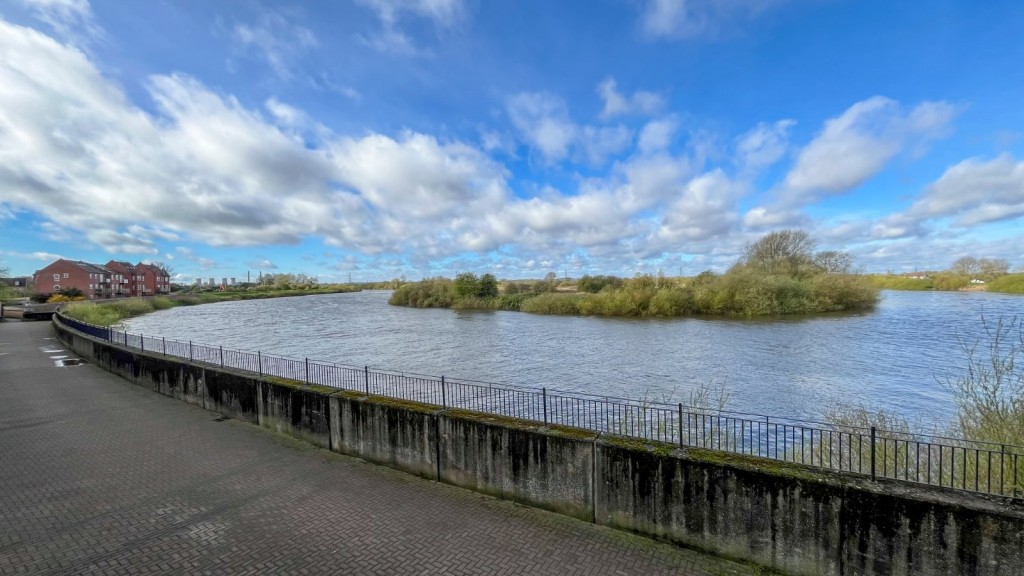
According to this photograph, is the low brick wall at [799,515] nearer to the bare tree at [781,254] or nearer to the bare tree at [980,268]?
the bare tree at [781,254]

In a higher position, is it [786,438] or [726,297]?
[726,297]

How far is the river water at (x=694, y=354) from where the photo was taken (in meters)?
15.1

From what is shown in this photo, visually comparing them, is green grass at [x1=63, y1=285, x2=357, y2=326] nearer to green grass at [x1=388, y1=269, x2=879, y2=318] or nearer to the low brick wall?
the low brick wall

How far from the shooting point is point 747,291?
4138 centimetres

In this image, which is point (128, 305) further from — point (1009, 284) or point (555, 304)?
point (1009, 284)

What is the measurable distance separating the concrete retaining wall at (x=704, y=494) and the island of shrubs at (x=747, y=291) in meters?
40.0

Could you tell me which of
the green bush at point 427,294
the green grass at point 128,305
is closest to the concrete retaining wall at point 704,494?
the green grass at point 128,305

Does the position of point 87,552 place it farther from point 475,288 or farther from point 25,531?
point 475,288

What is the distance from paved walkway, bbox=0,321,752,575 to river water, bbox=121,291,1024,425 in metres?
9.77

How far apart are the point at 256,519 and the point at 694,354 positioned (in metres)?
21.0

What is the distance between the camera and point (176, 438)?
8.65m

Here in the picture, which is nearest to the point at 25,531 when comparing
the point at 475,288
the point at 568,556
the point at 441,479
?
the point at 441,479

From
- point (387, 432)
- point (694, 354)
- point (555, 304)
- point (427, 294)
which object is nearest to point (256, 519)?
point (387, 432)

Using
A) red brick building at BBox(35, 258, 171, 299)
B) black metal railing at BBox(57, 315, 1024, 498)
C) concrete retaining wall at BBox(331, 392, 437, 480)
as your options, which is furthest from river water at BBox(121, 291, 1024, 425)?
red brick building at BBox(35, 258, 171, 299)
